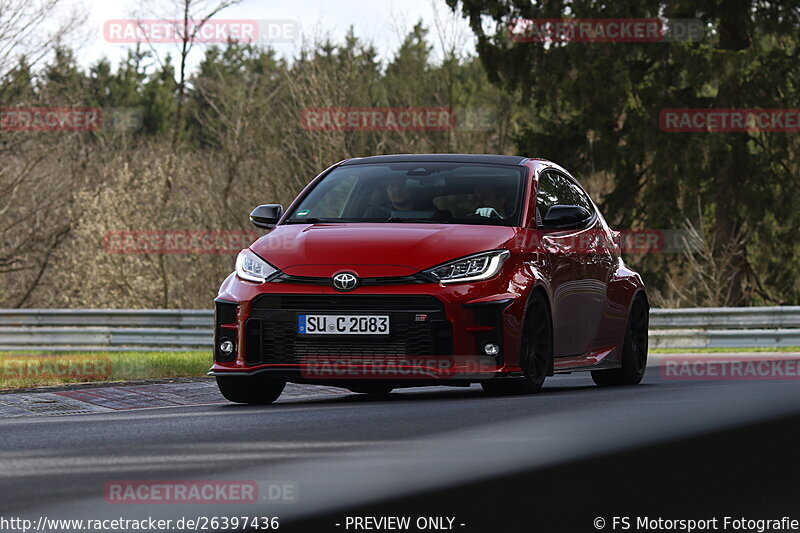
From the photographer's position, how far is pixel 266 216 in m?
10.9

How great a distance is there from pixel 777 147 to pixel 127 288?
17088mm

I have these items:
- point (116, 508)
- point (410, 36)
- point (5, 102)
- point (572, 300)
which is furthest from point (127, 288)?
point (116, 508)

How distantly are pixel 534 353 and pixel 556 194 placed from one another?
186 cm

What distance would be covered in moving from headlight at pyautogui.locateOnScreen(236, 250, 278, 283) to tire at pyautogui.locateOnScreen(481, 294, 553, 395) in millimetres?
1722

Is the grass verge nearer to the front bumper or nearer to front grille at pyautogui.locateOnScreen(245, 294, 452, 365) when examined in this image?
the front bumper

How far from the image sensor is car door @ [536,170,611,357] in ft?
35.0

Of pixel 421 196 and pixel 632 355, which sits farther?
pixel 632 355

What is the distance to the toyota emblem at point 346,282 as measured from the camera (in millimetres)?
9547

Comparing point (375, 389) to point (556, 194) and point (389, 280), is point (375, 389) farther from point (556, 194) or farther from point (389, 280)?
point (389, 280)

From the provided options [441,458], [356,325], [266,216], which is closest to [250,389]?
[356,325]

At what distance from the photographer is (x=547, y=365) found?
1042cm

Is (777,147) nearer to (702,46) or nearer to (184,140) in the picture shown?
(702,46)

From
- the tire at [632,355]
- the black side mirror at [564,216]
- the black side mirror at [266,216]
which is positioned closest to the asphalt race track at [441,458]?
the black side mirror at [564,216]

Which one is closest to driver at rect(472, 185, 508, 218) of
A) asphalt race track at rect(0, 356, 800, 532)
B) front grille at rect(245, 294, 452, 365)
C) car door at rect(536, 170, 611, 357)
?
car door at rect(536, 170, 611, 357)
